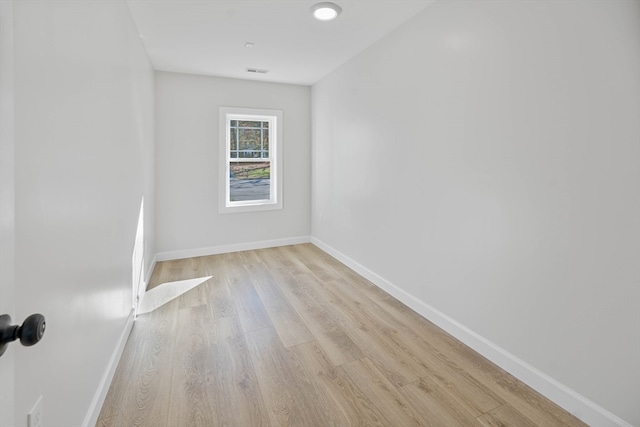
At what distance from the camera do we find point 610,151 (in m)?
1.51


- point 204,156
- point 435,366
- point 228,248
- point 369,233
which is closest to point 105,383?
point 435,366

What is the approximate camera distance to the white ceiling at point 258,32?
2.52 meters

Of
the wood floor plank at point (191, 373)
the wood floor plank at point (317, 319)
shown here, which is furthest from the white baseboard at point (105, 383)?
the wood floor plank at point (317, 319)

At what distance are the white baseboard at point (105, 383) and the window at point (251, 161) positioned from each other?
2529 millimetres

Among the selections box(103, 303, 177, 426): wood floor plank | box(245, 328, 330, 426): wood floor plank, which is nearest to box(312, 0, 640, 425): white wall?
box(245, 328, 330, 426): wood floor plank

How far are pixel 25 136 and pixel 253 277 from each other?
283 centimetres

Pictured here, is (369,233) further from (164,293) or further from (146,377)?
(146,377)

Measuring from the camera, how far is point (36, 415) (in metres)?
1.04

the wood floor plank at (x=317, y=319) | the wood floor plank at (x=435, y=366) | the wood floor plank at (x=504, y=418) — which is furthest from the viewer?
the wood floor plank at (x=317, y=319)

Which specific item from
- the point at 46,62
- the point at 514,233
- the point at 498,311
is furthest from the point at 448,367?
the point at 46,62

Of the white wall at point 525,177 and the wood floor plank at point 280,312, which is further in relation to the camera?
the wood floor plank at point 280,312

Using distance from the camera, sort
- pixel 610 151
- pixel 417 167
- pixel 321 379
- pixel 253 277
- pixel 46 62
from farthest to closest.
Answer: pixel 253 277 < pixel 417 167 < pixel 321 379 < pixel 610 151 < pixel 46 62

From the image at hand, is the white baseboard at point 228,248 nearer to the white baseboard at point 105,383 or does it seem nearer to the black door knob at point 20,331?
the white baseboard at point 105,383

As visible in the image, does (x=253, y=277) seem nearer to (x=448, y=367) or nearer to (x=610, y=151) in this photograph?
(x=448, y=367)
